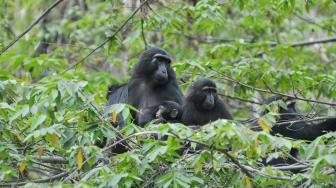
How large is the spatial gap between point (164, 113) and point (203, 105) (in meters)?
0.49

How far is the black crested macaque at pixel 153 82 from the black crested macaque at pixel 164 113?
0.58ft

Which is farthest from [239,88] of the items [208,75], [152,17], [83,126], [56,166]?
[83,126]

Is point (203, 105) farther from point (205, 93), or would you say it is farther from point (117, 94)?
point (117, 94)

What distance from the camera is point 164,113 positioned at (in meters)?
7.81

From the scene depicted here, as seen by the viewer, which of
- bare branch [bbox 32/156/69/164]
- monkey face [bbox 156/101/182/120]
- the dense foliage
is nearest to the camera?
the dense foliage

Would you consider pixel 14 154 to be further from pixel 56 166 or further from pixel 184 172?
pixel 184 172

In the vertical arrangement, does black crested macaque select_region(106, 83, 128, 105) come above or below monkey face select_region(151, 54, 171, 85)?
below

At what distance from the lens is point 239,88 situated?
7.89 m

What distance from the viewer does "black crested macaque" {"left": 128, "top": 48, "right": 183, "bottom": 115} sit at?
820cm

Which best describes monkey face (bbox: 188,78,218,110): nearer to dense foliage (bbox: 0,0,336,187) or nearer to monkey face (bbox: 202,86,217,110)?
monkey face (bbox: 202,86,217,110)

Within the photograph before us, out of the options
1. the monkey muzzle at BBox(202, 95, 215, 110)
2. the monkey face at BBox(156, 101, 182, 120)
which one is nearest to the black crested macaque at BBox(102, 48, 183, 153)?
the monkey face at BBox(156, 101, 182, 120)

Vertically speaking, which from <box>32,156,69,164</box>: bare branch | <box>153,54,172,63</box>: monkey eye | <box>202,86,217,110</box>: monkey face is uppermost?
<box>153,54,172,63</box>: monkey eye

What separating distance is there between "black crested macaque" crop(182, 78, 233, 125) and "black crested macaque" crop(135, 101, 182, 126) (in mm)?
155

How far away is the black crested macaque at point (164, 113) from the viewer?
7.82 metres
